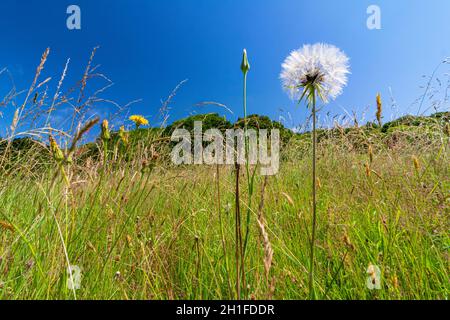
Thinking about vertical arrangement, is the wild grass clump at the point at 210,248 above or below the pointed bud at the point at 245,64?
below

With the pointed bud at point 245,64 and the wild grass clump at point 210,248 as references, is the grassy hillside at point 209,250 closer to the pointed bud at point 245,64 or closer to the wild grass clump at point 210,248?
the wild grass clump at point 210,248

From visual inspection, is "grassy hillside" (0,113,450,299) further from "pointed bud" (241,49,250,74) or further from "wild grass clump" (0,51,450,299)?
"pointed bud" (241,49,250,74)

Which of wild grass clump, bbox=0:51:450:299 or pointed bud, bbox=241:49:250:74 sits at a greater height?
pointed bud, bbox=241:49:250:74

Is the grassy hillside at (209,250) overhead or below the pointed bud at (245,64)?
below

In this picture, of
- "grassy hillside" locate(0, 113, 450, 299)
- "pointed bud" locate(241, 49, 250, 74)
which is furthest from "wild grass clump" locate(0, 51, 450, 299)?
"pointed bud" locate(241, 49, 250, 74)

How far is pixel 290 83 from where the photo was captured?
3.07ft

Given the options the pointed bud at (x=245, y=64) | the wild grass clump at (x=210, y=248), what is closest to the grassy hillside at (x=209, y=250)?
the wild grass clump at (x=210, y=248)

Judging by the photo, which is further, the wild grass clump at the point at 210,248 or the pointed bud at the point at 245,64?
the wild grass clump at the point at 210,248

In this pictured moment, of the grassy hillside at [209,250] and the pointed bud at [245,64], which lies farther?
the grassy hillside at [209,250]

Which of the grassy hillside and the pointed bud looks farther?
the grassy hillside

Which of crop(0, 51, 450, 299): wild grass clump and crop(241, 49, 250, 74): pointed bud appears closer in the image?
crop(241, 49, 250, 74): pointed bud
